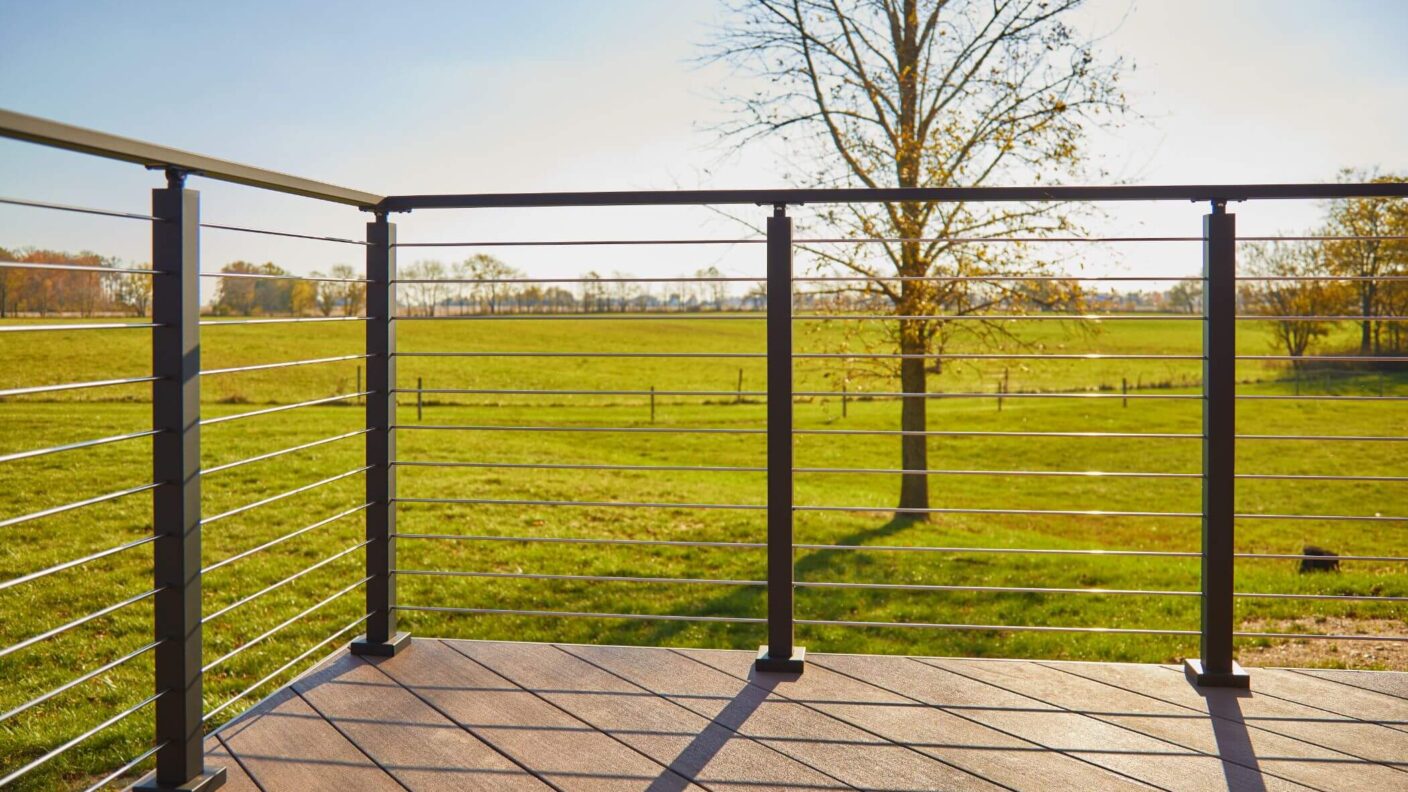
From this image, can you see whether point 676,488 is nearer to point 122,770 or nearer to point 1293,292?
point 122,770

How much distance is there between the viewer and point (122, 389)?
613 inches

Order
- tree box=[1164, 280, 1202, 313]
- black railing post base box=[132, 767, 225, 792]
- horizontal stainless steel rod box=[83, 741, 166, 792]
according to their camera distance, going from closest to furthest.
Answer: horizontal stainless steel rod box=[83, 741, 166, 792] → black railing post base box=[132, 767, 225, 792] → tree box=[1164, 280, 1202, 313]

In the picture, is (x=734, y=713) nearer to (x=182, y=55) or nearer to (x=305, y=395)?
(x=305, y=395)

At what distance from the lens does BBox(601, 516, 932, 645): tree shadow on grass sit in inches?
209

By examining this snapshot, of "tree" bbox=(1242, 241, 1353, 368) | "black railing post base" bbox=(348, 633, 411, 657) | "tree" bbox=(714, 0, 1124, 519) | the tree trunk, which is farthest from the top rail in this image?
"tree" bbox=(1242, 241, 1353, 368)

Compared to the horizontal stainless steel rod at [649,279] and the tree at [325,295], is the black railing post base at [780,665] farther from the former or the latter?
the tree at [325,295]

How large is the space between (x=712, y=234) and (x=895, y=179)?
7.29 feet

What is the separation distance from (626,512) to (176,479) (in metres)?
8.03

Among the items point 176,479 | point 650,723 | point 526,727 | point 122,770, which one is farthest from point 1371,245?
point 122,770

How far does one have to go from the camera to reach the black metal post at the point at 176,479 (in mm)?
2000

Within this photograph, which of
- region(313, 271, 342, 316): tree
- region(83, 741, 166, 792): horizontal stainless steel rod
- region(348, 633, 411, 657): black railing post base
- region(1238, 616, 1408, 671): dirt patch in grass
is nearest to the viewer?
region(83, 741, 166, 792): horizontal stainless steel rod

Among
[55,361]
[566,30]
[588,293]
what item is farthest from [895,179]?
[55,361]

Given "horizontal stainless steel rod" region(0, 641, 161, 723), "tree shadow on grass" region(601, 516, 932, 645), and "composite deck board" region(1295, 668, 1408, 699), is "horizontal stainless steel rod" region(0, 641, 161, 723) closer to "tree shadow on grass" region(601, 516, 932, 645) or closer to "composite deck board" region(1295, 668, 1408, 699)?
"composite deck board" region(1295, 668, 1408, 699)

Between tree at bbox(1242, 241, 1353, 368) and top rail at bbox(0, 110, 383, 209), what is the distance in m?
15.6
